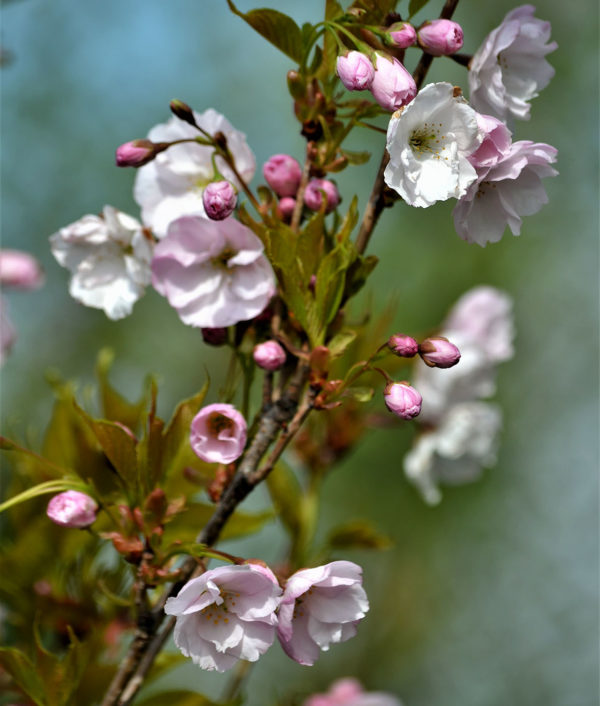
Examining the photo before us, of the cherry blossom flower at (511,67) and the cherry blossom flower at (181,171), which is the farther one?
the cherry blossom flower at (181,171)

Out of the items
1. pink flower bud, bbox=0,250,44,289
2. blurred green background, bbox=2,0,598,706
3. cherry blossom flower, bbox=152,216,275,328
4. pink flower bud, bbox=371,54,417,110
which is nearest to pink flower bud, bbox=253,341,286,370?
cherry blossom flower, bbox=152,216,275,328

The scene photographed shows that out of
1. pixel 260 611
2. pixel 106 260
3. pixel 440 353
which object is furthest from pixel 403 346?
pixel 106 260

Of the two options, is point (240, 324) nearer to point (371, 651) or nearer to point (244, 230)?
point (244, 230)

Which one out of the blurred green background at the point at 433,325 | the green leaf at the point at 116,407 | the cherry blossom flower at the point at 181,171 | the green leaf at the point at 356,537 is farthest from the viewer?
the blurred green background at the point at 433,325

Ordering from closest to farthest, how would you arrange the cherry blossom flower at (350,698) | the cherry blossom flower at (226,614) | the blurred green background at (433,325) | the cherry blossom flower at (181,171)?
the cherry blossom flower at (226,614) < the cherry blossom flower at (181,171) < the cherry blossom flower at (350,698) < the blurred green background at (433,325)

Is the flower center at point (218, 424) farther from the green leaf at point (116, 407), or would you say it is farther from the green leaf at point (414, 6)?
the green leaf at point (414, 6)

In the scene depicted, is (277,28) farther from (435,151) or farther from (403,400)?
(403,400)

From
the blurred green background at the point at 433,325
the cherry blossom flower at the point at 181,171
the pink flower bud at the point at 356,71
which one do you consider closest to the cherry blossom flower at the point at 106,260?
the cherry blossom flower at the point at 181,171

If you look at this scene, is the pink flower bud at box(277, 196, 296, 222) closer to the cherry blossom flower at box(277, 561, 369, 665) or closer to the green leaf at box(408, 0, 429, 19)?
the green leaf at box(408, 0, 429, 19)
